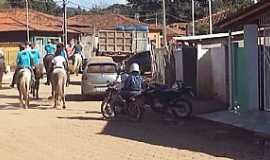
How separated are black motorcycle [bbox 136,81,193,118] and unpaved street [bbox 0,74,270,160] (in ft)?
1.14

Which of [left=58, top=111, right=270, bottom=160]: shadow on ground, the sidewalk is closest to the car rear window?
[left=58, top=111, right=270, bottom=160]: shadow on ground

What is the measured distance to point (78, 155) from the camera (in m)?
12.3

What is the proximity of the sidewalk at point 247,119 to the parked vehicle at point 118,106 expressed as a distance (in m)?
1.76

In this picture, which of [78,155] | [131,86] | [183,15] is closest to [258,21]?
[131,86]

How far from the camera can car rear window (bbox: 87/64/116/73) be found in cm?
2469

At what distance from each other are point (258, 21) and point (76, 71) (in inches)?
854

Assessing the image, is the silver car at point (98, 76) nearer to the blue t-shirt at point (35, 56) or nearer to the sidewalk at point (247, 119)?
the blue t-shirt at point (35, 56)

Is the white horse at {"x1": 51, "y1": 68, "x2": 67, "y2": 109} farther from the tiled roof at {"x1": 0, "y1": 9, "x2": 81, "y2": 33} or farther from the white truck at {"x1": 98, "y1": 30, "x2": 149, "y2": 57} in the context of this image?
the tiled roof at {"x1": 0, "y1": 9, "x2": 81, "y2": 33}

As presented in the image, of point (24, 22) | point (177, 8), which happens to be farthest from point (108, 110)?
point (177, 8)

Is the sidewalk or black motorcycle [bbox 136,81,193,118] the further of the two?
black motorcycle [bbox 136,81,193,118]

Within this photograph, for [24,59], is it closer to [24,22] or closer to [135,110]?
[135,110]

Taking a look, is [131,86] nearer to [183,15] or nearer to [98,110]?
[98,110]

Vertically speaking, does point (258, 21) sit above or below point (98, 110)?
above

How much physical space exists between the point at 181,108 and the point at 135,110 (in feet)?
4.21
